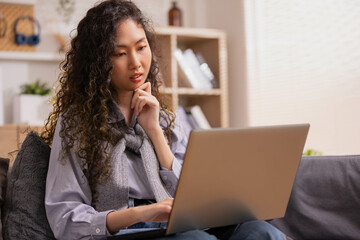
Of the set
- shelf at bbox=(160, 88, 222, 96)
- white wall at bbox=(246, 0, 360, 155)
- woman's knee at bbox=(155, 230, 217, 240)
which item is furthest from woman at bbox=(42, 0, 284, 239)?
shelf at bbox=(160, 88, 222, 96)

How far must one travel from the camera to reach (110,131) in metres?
1.53

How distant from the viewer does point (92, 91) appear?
1538 millimetres

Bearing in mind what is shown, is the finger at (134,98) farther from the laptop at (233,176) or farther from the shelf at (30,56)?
the shelf at (30,56)

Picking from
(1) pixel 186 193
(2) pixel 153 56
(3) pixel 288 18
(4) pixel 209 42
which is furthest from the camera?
(4) pixel 209 42

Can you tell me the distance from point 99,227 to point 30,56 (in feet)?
7.69

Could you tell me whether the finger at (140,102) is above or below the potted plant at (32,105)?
above

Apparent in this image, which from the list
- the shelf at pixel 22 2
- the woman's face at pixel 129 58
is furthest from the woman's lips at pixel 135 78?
the shelf at pixel 22 2

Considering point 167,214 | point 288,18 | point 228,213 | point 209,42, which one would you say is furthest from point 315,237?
point 209,42

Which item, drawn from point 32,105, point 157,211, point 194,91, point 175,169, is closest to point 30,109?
point 32,105

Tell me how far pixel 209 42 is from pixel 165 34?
41 cm

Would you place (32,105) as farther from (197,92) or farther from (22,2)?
(197,92)

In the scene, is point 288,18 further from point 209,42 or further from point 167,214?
point 167,214

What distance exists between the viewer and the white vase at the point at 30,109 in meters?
3.29

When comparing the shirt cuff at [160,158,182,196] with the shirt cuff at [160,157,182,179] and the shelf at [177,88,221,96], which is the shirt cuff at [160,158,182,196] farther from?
the shelf at [177,88,221,96]
